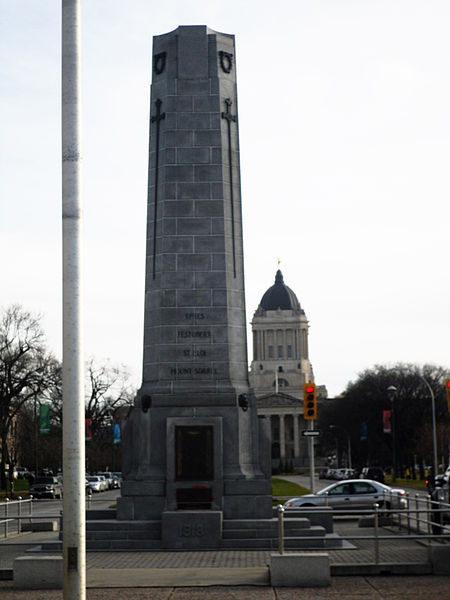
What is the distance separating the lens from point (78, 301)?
36.2ft

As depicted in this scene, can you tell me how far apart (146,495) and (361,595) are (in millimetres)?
9563

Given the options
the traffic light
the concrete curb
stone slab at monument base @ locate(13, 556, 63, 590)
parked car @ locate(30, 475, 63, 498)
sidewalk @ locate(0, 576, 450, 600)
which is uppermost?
the traffic light

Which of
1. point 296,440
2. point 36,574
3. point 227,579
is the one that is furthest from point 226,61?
point 296,440

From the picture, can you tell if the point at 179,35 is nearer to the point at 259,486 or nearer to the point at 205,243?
the point at 205,243

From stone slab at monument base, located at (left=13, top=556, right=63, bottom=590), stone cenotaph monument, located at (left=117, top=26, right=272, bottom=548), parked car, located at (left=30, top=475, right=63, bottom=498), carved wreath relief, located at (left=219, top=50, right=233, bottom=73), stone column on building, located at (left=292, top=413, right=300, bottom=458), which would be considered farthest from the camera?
stone column on building, located at (left=292, top=413, right=300, bottom=458)

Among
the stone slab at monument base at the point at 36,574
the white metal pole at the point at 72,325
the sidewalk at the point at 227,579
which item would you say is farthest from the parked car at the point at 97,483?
the white metal pole at the point at 72,325

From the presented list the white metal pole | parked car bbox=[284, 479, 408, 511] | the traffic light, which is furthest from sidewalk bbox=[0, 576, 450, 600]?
parked car bbox=[284, 479, 408, 511]

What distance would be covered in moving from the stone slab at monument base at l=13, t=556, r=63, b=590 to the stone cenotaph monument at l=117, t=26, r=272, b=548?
271 inches

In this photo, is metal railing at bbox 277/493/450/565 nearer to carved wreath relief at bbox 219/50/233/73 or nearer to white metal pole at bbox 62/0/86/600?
white metal pole at bbox 62/0/86/600

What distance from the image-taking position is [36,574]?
16.5m

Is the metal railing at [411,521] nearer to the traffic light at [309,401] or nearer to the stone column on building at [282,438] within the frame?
the traffic light at [309,401]

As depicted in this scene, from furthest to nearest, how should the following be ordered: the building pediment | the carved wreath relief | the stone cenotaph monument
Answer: the building pediment
the carved wreath relief
the stone cenotaph monument

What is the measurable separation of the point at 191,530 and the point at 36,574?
251 inches

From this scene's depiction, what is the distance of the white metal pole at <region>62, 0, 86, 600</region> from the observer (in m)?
10.6
